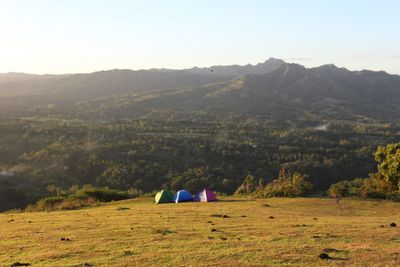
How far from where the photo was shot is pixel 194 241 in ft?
60.1

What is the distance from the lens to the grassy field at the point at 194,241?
15008mm

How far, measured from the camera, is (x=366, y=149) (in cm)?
12119

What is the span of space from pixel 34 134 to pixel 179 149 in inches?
1306

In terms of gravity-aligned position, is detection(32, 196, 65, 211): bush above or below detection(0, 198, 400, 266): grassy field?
below

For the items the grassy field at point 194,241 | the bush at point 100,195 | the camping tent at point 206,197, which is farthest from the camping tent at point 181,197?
the grassy field at point 194,241

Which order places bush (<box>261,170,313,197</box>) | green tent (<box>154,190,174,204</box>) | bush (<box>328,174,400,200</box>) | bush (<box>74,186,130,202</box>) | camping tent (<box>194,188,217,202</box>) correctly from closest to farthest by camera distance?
1. bush (<box>328,174,400,200</box>)
2. camping tent (<box>194,188,217,202</box>)
3. green tent (<box>154,190,174,204</box>)
4. bush (<box>261,170,313,197</box>)
5. bush (<box>74,186,130,202</box>)

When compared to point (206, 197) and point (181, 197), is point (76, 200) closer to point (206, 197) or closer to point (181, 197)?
point (181, 197)

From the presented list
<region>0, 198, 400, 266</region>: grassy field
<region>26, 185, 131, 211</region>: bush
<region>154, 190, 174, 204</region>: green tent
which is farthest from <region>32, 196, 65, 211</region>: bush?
<region>0, 198, 400, 266</region>: grassy field

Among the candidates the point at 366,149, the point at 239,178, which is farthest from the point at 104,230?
the point at 366,149

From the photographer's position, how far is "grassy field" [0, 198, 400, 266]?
1501cm

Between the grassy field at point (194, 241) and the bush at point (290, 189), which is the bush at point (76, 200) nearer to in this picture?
the grassy field at point (194, 241)

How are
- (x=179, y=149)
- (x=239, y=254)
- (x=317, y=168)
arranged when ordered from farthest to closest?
(x=179, y=149), (x=317, y=168), (x=239, y=254)

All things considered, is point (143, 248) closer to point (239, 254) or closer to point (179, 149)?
point (239, 254)

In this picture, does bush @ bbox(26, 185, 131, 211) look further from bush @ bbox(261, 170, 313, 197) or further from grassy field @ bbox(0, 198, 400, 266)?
bush @ bbox(261, 170, 313, 197)
